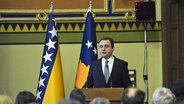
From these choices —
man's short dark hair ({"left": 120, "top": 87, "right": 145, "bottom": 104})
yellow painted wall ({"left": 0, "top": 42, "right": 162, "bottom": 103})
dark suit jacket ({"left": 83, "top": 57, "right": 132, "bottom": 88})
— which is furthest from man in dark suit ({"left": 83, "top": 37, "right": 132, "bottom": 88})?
man's short dark hair ({"left": 120, "top": 87, "right": 145, "bottom": 104})

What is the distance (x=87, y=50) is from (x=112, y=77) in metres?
1.74

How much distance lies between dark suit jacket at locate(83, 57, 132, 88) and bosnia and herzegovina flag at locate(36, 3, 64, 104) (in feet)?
4.77

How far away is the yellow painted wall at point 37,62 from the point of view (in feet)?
25.6

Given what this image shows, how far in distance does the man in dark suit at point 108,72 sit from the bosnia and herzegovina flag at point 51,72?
1457 millimetres

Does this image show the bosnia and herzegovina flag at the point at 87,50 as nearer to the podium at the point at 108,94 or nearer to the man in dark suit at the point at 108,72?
the man in dark suit at the point at 108,72

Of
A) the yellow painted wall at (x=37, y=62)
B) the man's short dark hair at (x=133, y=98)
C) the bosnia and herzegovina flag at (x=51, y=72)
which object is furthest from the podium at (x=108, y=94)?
the yellow painted wall at (x=37, y=62)

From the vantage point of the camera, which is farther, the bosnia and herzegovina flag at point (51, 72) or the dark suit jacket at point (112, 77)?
the bosnia and herzegovina flag at point (51, 72)

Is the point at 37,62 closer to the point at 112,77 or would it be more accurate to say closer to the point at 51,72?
the point at 51,72

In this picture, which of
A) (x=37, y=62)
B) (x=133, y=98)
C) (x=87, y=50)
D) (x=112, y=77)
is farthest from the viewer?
(x=37, y=62)

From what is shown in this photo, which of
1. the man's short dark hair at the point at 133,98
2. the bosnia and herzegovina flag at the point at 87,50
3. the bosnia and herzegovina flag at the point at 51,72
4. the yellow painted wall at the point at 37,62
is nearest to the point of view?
the man's short dark hair at the point at 133,98

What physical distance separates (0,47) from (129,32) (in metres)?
2.14

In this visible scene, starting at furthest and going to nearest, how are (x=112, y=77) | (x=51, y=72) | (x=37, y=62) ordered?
(x=37, y=62), (x=51, y=72), (x=112, y=77)

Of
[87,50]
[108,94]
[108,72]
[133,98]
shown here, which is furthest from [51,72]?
[133,98]

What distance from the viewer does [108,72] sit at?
577cm
